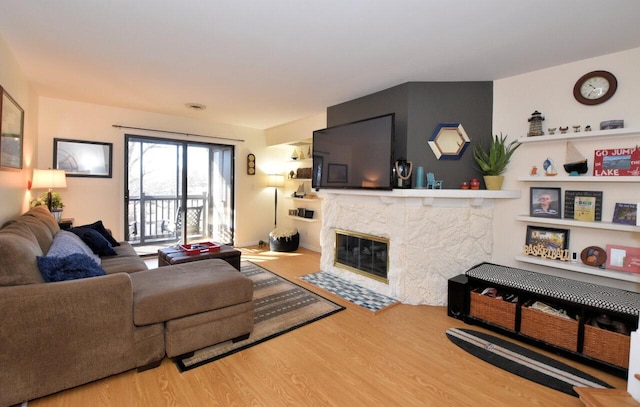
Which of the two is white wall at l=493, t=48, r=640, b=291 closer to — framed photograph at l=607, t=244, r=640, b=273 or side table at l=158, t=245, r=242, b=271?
framed photograph at l=607, t=244, r=640, b=273

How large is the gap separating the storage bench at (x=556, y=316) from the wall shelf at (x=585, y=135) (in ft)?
4.09

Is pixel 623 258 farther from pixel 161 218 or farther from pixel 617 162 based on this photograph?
pixel 161 218

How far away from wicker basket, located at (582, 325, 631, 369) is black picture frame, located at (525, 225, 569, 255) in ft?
2.77

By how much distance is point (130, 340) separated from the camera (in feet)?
6.11

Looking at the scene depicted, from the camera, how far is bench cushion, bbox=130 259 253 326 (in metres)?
1.90

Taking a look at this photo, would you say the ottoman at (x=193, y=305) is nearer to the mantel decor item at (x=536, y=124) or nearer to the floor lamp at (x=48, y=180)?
the floor lamp at (x=48, y=180)

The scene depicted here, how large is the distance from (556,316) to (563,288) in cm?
24

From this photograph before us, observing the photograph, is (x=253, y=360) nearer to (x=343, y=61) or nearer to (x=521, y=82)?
(x=343, y=61)

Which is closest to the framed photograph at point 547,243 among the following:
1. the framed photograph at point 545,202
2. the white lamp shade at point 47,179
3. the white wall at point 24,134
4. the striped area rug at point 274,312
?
the framed photograph at point 545,202

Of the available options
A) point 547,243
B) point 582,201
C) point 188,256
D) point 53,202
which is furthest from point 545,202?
point 53,202

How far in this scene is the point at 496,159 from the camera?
116 inches

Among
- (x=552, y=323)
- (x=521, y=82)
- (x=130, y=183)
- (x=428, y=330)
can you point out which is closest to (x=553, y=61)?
(x=521, y=82)

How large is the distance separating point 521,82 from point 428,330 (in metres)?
2.59

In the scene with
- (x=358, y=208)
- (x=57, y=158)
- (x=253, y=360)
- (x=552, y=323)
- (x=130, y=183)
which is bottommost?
(x=253, y=360)
